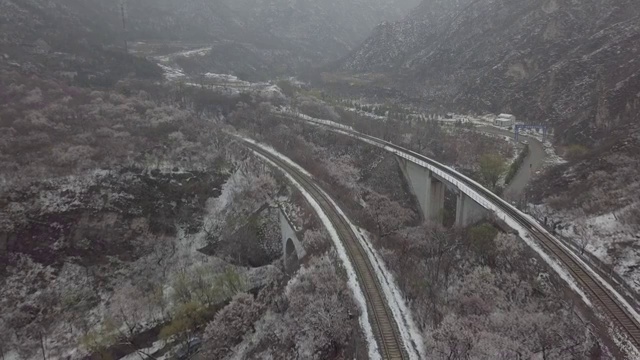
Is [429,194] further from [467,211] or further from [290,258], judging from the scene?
[290,258]

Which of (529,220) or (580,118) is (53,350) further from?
(580,118)

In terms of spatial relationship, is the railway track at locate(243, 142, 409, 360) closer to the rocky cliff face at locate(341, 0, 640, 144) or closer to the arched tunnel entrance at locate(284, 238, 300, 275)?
the arched tunnel entrance at locate(284, 238, 300, 275)

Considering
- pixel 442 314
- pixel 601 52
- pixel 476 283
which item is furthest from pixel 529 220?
pixel 601 52

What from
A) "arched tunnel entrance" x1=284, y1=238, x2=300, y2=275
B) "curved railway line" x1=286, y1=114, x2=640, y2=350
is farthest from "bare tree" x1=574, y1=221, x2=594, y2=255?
"arched tunnel entrance" x1=284, y1=238, x2=300, y2=275

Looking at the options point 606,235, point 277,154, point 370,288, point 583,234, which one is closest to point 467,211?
point 583,234

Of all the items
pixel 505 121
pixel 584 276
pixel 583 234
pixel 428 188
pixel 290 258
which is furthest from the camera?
pixel 505 121

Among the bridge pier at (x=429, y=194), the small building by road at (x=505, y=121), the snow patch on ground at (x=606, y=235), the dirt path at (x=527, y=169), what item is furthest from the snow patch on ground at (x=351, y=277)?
the small building by road at (x=505, y=121)
